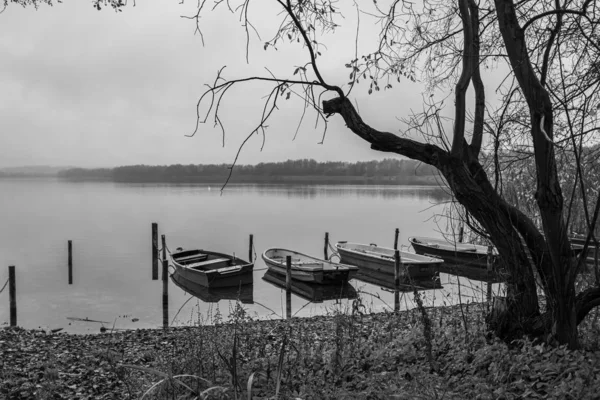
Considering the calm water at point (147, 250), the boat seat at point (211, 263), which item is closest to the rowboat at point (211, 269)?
the boat seat at point (211, 263)

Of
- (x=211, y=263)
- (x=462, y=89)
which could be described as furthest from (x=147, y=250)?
(x=462, y=89)

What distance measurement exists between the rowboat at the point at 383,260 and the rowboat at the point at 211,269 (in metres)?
5.94

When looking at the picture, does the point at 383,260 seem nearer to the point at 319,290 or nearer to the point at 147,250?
the point at 319,290

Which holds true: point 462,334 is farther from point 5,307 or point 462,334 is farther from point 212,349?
point 5,307

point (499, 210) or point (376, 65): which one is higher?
point (376, 65)

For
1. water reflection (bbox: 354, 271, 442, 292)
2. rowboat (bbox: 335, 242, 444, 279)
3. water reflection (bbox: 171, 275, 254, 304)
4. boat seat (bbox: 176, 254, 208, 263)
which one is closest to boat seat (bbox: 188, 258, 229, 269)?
water reflection (bbox: 171, 275, 254, 304)

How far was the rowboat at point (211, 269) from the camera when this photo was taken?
18.9 metres

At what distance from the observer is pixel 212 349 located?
584 centimetres

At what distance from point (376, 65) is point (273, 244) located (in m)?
29.1

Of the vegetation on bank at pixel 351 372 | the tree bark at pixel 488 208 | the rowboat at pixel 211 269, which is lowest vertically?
the rowboat at pixel 211 269

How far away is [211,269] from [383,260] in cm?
763

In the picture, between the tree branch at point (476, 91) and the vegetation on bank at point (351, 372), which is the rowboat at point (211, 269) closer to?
the vegetation on bank at point (351, 372)

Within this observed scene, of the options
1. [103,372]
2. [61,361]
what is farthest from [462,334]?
[61,361]

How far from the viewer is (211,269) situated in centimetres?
2067
